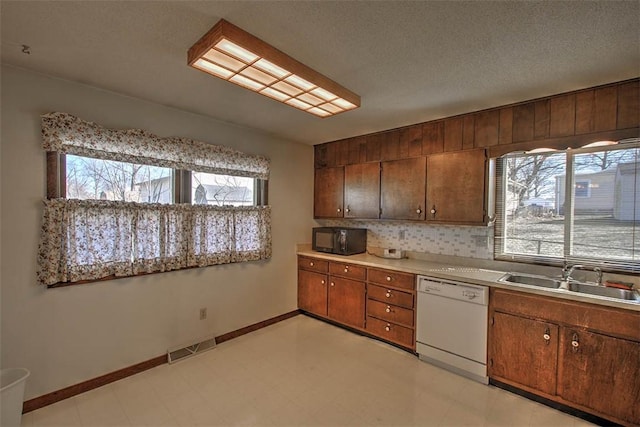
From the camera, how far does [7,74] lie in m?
1.97

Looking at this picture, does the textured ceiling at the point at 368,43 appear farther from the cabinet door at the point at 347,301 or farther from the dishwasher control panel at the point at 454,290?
the cabinet door at the point at 347,301

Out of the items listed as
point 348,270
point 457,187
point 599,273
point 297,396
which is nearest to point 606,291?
point 599,273

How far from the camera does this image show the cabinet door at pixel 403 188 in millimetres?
3119

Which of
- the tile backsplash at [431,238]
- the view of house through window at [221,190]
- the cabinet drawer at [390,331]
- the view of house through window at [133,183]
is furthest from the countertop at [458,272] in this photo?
the view of house through window at [133,183]

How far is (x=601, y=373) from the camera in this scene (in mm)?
1975

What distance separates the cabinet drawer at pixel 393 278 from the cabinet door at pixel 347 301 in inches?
7.9

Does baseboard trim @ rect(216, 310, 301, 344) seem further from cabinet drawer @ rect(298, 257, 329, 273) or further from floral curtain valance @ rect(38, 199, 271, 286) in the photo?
floral curtain valance @ rect(38, 199, 271, 286)

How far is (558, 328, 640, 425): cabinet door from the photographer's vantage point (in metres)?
1.88

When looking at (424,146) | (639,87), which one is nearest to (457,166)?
(424,146)

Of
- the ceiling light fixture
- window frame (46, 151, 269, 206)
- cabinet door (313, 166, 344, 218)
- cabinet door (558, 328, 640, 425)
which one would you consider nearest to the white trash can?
window frame (46, 151, 269, 206)

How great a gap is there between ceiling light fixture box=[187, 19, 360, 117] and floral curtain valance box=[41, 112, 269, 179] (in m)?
1.08

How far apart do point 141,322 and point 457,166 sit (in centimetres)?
325

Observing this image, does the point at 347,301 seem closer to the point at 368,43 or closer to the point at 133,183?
the point at 133,183

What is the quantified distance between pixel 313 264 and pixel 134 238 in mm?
2071
